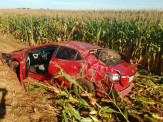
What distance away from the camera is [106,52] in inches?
165

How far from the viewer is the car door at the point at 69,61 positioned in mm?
4105

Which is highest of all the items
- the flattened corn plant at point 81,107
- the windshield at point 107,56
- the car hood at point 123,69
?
the windshield at point 107,56

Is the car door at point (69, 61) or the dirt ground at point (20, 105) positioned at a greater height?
the car door at point (69, 61)

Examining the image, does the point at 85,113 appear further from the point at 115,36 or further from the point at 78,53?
the point at 115,36

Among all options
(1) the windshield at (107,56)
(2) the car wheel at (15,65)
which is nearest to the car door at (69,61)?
(1) the windshield at (107,56)

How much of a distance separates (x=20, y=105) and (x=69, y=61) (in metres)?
1.70

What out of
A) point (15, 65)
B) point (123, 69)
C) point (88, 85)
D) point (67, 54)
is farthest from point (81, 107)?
point (15, 65)

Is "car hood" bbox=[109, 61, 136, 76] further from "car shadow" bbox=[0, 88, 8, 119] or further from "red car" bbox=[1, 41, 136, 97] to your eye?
"car shadow" bbox=[0, 88, 8, 119]

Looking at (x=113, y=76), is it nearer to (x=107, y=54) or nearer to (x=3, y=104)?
(x=107, y=54)

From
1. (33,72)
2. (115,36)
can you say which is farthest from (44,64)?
(115,36)

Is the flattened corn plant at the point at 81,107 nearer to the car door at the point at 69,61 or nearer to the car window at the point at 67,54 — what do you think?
the car door at the point at 69,61

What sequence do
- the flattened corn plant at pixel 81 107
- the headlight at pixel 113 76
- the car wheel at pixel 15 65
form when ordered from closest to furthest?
the flattened corn plant at pixel 81 107 < the headlight at pixel 113 76 < the car wheel at pixel 15 65

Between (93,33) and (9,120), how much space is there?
21.3 ft

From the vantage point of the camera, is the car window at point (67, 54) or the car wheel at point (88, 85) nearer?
the car wheel at point (88, 85)
